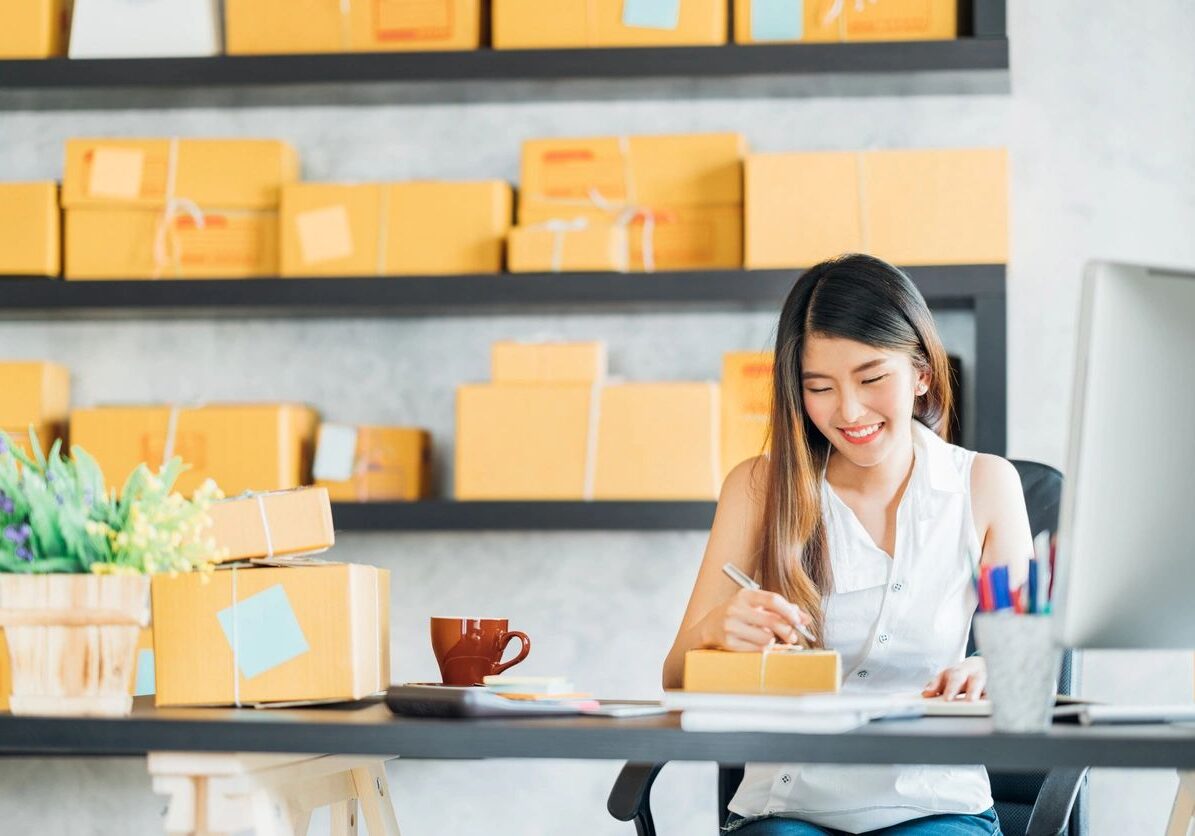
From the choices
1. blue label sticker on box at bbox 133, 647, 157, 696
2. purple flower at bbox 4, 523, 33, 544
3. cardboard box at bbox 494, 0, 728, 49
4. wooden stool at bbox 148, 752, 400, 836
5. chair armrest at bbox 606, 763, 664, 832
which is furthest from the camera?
cardboard box at bbox 494, 0, 728, 49

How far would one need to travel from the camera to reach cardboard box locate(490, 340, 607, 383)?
2518mm

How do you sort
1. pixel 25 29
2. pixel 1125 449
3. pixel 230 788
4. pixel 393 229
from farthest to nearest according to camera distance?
pixel 25 29 < pixel 393 229 < pixel 230 788 < pixel 1125 449

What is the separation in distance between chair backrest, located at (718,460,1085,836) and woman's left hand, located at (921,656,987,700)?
1.29 feet

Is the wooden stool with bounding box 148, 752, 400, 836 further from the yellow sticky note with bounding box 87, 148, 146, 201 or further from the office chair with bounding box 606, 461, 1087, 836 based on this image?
the yellow sticky note with bounding box 87, 148, 146, 201

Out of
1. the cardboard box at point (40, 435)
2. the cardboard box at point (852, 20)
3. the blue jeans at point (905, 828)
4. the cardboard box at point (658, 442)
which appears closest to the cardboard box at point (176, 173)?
the cardboard box at point (40, 435)

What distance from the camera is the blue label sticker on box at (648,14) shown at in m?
2.61

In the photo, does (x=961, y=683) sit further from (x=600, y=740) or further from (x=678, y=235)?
(x=678, y=235)

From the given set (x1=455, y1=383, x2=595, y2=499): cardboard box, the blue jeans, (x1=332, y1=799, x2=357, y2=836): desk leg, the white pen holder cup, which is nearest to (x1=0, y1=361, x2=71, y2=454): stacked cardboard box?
(x1=455, y1=383, x2=595, y2=499): cardboard box

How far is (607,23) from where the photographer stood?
103 inches

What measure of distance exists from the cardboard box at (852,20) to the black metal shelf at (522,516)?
0.92m

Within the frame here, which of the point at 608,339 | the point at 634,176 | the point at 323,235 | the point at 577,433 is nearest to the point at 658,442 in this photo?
the point at 577,433

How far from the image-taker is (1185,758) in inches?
39.1

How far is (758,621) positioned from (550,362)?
1262 mm

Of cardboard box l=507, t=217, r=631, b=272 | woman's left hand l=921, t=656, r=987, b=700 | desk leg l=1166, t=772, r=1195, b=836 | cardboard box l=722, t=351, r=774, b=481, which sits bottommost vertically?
desk leg l=1166, t=772, r=1195, b=836
